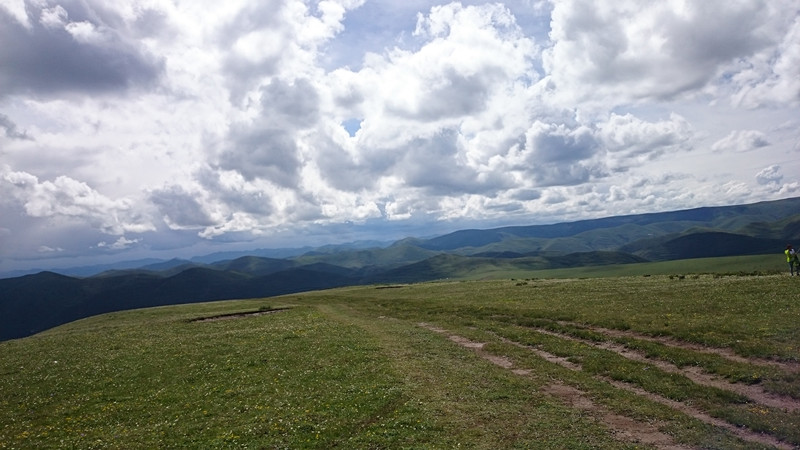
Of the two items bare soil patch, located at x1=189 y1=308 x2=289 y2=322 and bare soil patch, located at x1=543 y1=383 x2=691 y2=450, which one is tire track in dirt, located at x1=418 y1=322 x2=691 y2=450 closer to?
bare soil patch, located at x1=543 y1=383 x2=691 y2=450

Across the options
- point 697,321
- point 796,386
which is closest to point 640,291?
point 697,321

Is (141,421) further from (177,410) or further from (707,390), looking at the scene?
(707,390)

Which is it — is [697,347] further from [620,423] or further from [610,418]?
[620,423]

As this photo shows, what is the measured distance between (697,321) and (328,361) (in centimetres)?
2955

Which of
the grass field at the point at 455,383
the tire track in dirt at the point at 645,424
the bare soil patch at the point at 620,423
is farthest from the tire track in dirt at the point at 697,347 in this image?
the bare soil patch at the point at 620,423

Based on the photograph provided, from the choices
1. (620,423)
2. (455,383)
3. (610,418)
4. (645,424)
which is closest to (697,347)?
(610,418)

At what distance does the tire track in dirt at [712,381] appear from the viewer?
62.7 ft

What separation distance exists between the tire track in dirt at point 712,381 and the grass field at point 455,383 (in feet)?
0.44

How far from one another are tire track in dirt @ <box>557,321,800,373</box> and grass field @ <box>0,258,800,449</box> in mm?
159

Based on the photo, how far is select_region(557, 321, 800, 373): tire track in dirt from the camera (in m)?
23.1

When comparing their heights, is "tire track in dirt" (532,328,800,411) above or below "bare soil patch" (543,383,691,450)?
below

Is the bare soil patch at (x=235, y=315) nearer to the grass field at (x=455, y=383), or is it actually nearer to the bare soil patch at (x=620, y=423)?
the grass field at (x=455, y=383)

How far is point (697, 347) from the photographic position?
28.5 meters

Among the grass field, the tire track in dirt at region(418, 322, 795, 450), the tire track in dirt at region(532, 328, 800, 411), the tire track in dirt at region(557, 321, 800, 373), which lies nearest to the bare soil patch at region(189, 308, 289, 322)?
the grass field
